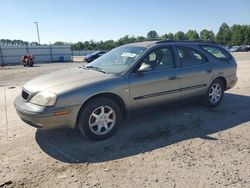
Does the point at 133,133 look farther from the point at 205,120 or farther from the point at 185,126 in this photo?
the point at 205,120

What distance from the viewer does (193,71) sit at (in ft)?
18.5

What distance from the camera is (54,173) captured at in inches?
136

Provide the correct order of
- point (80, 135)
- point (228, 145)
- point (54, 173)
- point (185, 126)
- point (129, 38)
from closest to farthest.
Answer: point (54, 173) → point (228, 145) → point (80, 135) → point (185, 126) → point (129, 38)

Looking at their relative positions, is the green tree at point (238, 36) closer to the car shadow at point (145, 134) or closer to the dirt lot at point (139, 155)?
the car shadow at point (145, 134)

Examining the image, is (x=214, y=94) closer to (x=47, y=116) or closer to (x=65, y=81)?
(x=65, y=81)

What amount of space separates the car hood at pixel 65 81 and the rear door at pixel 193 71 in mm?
1717

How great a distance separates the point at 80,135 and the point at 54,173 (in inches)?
50.4

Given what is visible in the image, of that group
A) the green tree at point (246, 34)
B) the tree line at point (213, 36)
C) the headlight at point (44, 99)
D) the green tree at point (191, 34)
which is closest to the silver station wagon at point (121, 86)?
the headlight at point (44, 99)

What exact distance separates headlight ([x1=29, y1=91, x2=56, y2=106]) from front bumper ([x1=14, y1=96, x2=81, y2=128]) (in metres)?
0.07

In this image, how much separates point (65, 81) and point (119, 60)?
129 centimetres

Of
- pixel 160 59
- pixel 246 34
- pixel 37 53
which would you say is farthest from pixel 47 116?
pixel 246 34

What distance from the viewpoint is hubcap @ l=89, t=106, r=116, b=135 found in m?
4.37

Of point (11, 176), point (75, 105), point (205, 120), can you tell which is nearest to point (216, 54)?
point (205, 120)

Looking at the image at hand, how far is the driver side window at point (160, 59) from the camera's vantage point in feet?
16.5
